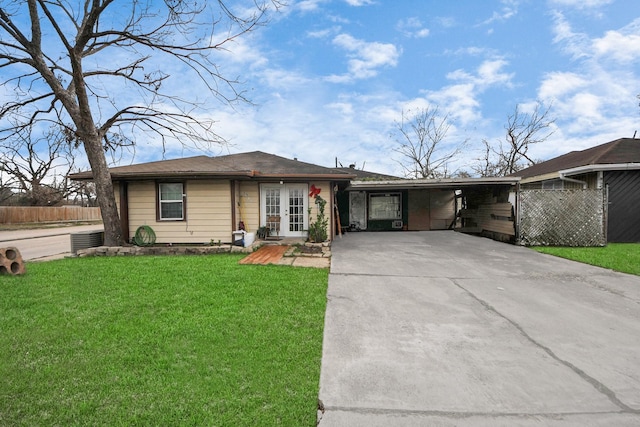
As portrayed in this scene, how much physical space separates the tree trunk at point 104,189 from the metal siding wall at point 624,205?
1622 centimetres

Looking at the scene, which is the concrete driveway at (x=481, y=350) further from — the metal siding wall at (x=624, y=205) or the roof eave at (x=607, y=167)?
the metal siding wall at (x=624, y=205)

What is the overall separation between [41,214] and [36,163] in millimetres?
5443

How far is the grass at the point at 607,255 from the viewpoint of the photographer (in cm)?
623

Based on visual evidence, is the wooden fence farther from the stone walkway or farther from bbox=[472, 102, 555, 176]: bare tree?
bbox=[472, 102, 555, 176]: bare tree

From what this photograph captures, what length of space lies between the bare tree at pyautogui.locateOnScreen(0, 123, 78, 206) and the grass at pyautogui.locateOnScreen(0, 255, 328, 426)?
629cm

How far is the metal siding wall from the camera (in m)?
9.84

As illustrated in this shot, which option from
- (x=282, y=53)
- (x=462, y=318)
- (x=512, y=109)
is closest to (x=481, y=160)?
(x=512, y=109)

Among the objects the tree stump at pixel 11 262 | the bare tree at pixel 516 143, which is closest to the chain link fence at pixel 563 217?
the tree stump at pixel 11 262

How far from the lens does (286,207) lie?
9.81 meters

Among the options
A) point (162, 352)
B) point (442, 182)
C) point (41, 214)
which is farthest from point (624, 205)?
point (41, 214)

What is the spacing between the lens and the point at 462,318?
3.52m

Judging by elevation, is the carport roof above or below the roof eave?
below

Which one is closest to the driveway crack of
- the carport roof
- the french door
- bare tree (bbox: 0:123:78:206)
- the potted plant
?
the potted plant

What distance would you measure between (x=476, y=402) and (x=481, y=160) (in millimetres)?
30196
